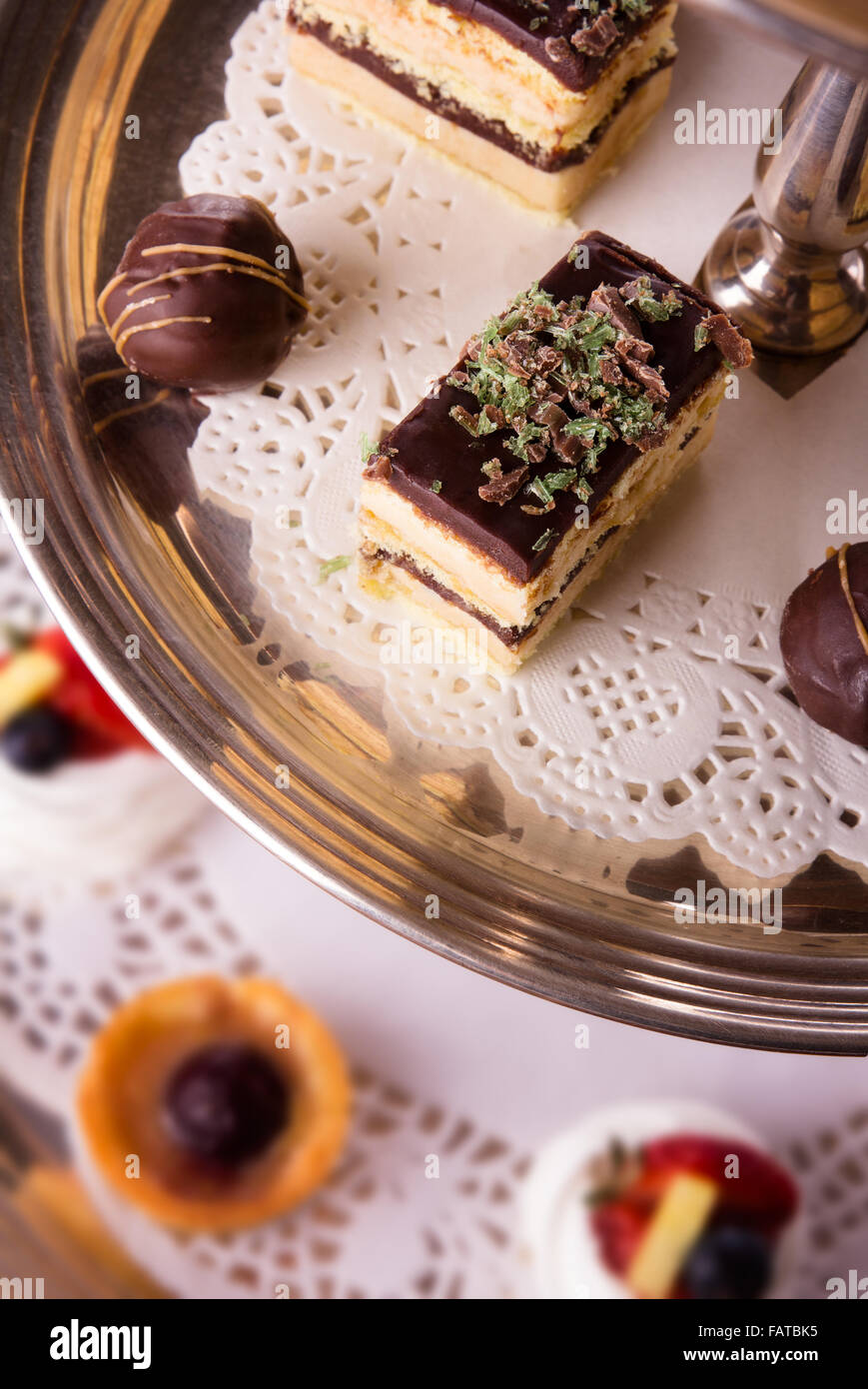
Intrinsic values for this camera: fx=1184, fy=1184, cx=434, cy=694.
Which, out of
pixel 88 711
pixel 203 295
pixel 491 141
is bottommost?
pixel 88 711

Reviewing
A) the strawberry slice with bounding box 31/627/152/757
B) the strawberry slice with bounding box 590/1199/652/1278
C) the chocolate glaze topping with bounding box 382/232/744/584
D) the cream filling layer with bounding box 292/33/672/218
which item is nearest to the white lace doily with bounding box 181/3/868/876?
the cream filling layer with bounding box 292/33/672/218

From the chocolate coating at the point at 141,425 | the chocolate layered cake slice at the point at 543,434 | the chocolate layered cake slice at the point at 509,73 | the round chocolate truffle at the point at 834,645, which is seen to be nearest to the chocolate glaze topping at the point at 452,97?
the chocolate layered cake slice at the point at 509,73

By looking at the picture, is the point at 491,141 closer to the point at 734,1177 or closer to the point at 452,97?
the point at 452,97

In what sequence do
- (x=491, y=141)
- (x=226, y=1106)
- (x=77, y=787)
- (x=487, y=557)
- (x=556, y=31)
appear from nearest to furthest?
(x=487, y=557)
(x=556, y=31)
(x=491, y=141)
(x=226, y=1106)
(x=77, y=787)

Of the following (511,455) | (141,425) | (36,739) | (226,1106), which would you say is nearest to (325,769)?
(511,455)

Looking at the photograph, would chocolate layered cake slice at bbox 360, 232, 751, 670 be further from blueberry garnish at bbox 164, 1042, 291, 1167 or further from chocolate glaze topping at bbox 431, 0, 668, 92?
blueberry garnish at bbox 164, 1042, 291, 1167
